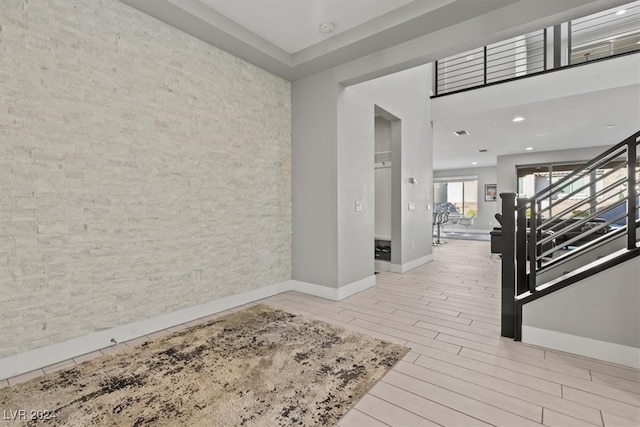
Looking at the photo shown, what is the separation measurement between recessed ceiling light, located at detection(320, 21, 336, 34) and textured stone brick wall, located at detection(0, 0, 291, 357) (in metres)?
1.01

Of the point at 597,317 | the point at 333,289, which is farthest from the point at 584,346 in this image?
the point at 333,289

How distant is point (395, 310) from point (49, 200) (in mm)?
3227

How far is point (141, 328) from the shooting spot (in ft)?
8.63

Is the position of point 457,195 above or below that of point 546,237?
above

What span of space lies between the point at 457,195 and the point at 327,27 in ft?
43.2

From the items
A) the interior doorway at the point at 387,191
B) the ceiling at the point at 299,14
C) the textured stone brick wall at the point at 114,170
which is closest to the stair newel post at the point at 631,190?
the ceiling at the point at 299,14

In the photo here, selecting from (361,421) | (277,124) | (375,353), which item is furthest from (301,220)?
(361,421)

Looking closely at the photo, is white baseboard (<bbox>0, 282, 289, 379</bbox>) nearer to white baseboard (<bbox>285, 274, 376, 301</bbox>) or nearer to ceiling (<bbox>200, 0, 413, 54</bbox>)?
white baseboard (<bbox>285, 274, 376, 301</bbox>)

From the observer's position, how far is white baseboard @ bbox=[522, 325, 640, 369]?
6.64ft

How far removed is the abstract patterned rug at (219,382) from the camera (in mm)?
1606

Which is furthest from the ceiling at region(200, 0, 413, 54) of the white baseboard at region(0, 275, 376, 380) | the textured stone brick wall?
the white baseboard at region(0, 275, 376, 380)

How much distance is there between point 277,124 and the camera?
3928mm

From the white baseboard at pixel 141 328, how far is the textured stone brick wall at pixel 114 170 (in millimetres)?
60

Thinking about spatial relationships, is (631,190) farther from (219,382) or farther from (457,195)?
(457,195)
